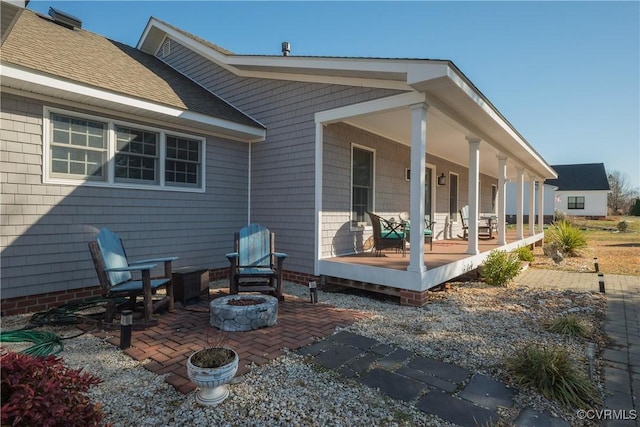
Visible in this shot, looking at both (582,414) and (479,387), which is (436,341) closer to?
(479,387)

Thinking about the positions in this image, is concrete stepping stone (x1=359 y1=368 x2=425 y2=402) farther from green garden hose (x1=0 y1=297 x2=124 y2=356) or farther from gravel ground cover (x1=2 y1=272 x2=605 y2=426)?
green garden hose (x1=0 y1=297 x2=124 y2=356)

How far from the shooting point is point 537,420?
2172mm

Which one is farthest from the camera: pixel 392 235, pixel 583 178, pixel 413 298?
pixel 583 178

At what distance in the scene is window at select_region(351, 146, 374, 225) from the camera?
6.78 meters

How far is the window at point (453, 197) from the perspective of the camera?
10.8 metres

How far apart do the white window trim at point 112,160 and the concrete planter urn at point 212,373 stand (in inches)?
148

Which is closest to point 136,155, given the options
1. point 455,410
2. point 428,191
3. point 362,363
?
point 362,363

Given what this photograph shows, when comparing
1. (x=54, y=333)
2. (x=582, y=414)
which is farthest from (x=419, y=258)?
(x=54, y=333)

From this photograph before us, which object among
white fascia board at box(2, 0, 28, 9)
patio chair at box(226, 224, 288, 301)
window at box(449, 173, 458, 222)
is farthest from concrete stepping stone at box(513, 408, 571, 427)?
window at box(449, 173, 458, 222)

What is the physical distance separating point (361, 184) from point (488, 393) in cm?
495

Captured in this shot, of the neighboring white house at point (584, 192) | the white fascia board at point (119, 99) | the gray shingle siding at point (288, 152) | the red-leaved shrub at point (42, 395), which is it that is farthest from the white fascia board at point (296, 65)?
the neighboring white house at point (584, 192)

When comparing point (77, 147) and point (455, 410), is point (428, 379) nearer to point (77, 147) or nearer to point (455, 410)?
point (455, 410)

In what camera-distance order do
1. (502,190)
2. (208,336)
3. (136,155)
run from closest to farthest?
(208,336) → (136,155) → (502,190)

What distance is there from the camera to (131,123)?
527cm
